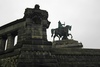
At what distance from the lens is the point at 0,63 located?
516 inches

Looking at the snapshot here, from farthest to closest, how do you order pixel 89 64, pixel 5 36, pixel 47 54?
Result: pixel 5 36, pixel 89 64, pixel 47 54

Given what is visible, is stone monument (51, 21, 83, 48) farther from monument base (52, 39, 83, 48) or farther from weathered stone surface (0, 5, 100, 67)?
weathered stone surface (0, 5, 100, 67)

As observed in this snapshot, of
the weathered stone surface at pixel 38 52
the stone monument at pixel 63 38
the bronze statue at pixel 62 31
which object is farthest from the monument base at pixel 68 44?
the weathered stone surface at pixel 38 52

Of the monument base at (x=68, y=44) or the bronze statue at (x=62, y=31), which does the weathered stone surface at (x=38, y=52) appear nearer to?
the monument base at (x=68, y=44)

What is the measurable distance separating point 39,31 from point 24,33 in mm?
1466

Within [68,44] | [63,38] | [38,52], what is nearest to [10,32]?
[38,52]

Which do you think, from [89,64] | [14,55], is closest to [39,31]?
[14,55]

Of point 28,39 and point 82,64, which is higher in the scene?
point 28,39

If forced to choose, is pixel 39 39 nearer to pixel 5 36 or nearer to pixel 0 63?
pixel 0 63

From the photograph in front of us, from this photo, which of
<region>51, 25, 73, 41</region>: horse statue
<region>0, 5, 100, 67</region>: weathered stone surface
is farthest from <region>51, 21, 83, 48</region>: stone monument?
<region>0, 5, 100, 67</region>: weathered stone surface

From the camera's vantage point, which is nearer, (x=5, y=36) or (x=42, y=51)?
(x=42, y=51)

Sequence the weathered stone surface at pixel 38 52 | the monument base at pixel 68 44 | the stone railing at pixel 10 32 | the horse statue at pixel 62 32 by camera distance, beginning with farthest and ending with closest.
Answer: the horse statue at pixel 62 32
the monument base at pixel 68 44
the stone railing at pixel 10 32
the weathered stone surface at pixel 38 52

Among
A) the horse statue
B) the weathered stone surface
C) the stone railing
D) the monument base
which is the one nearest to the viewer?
the weathered stone surface

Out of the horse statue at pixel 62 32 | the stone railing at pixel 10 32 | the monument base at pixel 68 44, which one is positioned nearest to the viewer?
the stone railing at pixel 10 32
